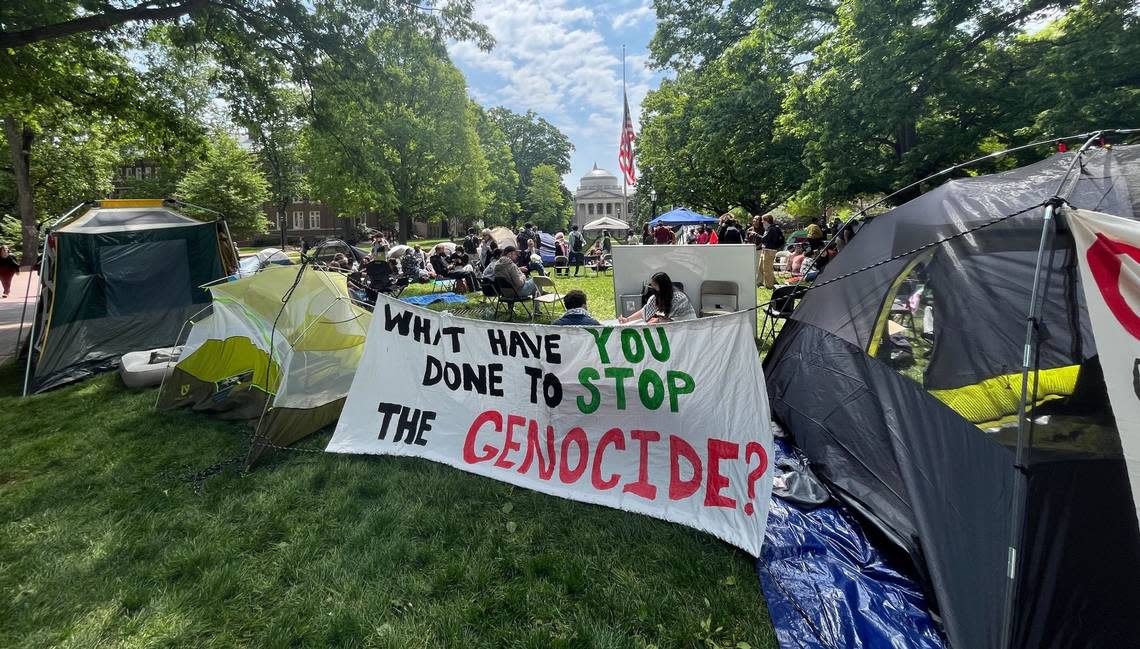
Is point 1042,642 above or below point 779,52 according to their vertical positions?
below

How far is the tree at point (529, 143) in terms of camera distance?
73.4 m

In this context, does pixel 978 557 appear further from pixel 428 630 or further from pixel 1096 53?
pixel 1096 53

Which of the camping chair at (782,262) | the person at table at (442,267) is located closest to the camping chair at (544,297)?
the person at table at (442,267)

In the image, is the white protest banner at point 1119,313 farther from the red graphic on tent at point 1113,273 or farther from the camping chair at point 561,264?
the camping chair at point 561,264

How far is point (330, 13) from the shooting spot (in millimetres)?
9062

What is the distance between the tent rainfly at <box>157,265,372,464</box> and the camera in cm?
458

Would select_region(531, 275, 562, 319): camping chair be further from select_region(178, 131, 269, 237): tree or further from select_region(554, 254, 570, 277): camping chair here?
select_region(178, 131, 269, 237): tree

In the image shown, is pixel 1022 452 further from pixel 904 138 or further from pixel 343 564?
pixel 904 138

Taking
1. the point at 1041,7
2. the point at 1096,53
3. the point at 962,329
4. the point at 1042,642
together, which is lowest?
the point at 1042,642

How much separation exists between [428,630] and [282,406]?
9.11 ft

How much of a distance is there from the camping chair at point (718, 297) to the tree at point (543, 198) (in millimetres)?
62209

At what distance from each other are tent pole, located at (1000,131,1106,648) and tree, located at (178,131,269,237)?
42500mm

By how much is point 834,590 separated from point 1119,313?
176cm

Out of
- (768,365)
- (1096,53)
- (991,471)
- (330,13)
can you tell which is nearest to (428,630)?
(991,471)
